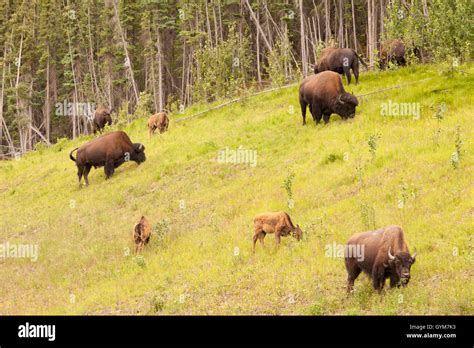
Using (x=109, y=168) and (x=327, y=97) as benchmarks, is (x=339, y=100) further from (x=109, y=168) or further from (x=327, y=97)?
(x=109, y=168)

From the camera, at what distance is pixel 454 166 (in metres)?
15.1

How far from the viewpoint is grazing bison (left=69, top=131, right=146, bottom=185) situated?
2534 centimetres

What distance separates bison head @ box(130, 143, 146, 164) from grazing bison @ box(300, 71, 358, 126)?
7.44 m

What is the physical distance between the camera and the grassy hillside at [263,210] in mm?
11633

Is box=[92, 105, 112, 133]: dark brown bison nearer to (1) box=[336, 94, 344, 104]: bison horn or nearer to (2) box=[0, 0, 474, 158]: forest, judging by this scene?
(2) box=[0, 0, 474, 158]: forest

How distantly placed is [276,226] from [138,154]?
13.2 metres

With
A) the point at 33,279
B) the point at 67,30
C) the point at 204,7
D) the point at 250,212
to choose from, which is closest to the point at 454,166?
the point at 250,212

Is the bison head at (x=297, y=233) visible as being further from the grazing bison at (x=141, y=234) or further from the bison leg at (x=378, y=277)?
the grazing bison at (x=141, y=234)

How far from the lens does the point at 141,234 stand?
16.8 metres

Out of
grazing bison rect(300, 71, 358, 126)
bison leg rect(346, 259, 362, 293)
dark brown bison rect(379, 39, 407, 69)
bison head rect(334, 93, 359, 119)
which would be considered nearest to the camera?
bison leg rect(346, 259, 362, 293)

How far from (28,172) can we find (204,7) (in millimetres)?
27598

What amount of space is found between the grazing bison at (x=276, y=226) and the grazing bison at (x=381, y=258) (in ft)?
A: 9.20

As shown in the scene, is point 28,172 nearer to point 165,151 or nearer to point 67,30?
point 165,151

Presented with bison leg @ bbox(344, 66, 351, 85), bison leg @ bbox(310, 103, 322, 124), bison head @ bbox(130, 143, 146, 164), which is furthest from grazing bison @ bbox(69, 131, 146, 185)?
bison leg @ bbox(344, 66, 351, 85)
